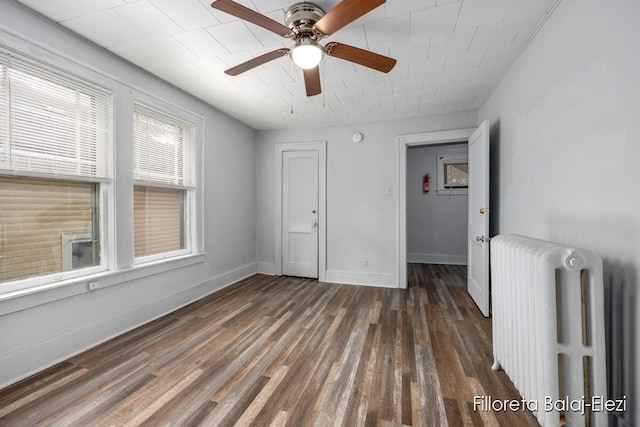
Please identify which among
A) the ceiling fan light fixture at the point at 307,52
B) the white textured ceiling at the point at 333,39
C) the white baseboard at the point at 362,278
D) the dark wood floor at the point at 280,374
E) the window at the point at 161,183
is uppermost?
the white textured ceiling at the point at 333,39

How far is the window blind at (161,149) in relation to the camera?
8.55 feet

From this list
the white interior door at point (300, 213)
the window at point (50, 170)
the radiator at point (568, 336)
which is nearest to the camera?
the radiator at point (568, 336)

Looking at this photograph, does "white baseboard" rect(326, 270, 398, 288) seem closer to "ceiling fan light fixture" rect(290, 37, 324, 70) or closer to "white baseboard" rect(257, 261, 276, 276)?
"white baseboard" rect(257, 261, 276, 276)

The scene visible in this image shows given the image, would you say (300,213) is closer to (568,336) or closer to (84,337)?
(84,337)

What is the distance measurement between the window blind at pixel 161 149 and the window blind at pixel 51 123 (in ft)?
0.99

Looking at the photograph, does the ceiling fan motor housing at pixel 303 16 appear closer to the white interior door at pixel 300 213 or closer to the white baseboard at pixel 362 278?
the white interior door at pixel 300 213

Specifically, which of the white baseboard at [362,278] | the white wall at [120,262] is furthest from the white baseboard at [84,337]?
the white baseboard at [362,278]

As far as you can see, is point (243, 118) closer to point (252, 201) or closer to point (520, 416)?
point (252, 201)

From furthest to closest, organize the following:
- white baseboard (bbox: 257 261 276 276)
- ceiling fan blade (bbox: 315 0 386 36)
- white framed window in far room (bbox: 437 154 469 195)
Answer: white framed window in far room (bbox: 437 154 469 195) → white baseboard (bbox: 257 261 276 276) → ceiling fan blade (bbox: 315 0 386 36)

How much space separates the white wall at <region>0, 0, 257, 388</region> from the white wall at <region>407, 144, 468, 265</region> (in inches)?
144

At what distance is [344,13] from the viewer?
55.7 inches

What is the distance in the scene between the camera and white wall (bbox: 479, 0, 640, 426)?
44.9 inches

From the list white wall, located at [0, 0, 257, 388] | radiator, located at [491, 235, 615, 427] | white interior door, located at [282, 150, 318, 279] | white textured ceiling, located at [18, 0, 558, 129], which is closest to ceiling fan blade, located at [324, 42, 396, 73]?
white textured ceiling, located at [18, 0, 558, 129]

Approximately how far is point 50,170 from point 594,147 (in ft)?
11.5
